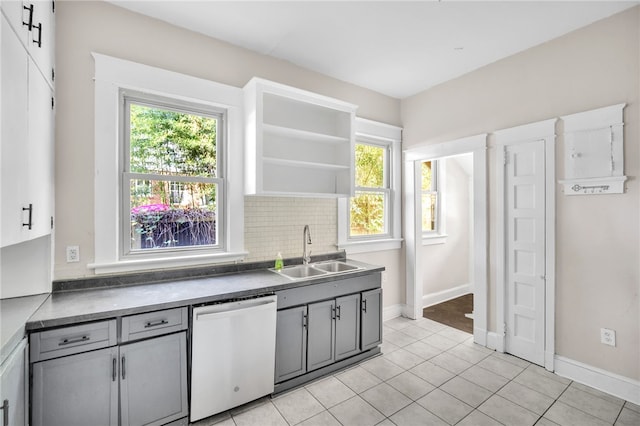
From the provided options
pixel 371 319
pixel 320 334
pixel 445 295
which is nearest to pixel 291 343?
pixel 320 334

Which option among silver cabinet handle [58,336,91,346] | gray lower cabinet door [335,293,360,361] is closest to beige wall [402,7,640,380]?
gray lower cabinet door [335,293,360,361]

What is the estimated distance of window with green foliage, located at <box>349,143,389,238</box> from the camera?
3849 mm

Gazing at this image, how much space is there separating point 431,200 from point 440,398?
3150 millimetres

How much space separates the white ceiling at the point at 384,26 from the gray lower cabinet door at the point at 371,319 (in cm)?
241

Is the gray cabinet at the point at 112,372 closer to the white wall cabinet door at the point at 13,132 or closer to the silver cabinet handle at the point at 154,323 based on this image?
the silver cabinet handle at the point at 154,323

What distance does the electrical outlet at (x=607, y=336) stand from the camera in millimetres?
2369

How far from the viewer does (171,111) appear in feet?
8.47

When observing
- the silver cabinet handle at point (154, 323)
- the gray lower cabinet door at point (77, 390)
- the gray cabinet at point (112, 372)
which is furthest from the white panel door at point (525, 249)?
the gray lower cabinet door at point (77, 390)

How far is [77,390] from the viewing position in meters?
1.65

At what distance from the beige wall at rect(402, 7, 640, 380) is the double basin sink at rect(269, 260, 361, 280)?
6.32ft

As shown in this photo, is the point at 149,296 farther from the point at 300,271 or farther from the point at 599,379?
the point at 599,379

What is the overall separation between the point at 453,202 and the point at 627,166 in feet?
8.99

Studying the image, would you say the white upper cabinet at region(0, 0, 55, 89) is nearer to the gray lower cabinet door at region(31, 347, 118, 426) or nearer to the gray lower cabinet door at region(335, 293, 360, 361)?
the gray lower cabinet door at region(31, 347, 118, 426)

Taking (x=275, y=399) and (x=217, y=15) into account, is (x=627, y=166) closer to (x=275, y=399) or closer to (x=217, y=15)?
(x=275, y=399)
